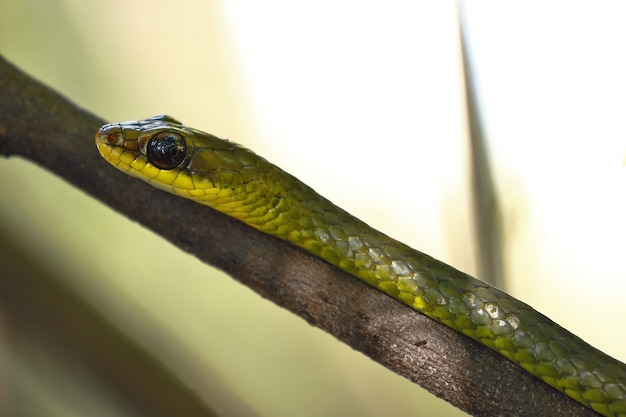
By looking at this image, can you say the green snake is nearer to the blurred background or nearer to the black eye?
A: the black eye

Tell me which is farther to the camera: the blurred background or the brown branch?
the blurred background

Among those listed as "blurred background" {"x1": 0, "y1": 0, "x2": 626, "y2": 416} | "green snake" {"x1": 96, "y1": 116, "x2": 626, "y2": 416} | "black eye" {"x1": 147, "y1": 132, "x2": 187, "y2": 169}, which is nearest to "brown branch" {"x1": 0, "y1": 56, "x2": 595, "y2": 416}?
"green snake" {"x1": 96, "y1": 116, "x2": 626, "y2": 416}

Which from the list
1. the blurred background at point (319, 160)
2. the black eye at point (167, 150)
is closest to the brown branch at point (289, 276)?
the black eye at point (167, 150)

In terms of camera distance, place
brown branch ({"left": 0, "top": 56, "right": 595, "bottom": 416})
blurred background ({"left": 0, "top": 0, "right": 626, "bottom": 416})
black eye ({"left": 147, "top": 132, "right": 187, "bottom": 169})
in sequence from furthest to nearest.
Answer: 1. blurred background ({"left": 0, "top": 0, "right": 626, "bottom": 416})
2. black eye ({"left": 147, "top": 132, "right": 187, "bottom": 169})
3. brown branch ({"left": 0, "top": 56, "right": 595, "bottom": 416})

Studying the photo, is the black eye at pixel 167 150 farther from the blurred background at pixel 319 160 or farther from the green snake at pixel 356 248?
the blurred background at pixel 319 160

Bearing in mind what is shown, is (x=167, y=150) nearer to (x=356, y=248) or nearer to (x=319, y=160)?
(x=356, y=248)

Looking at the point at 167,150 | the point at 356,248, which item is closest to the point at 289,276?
the point at 356,248

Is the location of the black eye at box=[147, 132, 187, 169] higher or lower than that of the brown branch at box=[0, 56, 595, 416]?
higher
